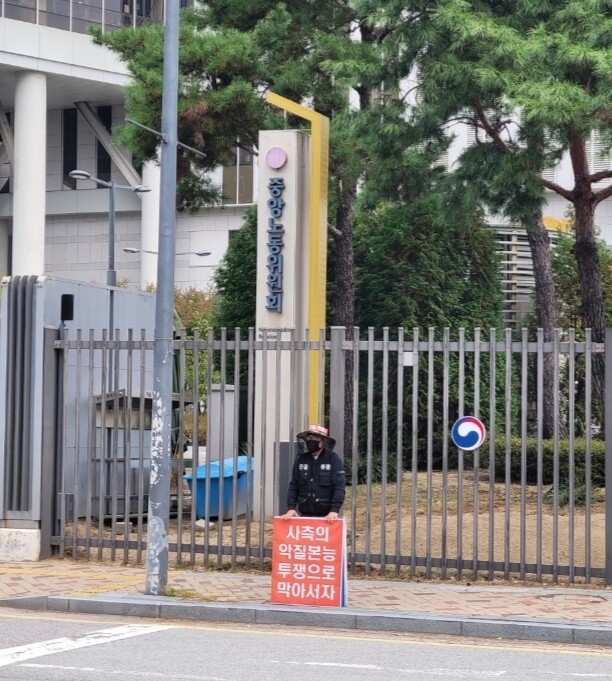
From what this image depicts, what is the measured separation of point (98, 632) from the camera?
10.6m

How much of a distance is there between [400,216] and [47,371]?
14.2 meters

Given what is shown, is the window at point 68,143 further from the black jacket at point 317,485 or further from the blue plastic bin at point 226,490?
the black jacket at point 317,485

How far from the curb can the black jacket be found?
1.09 meters

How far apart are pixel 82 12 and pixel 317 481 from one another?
43398 millimetres

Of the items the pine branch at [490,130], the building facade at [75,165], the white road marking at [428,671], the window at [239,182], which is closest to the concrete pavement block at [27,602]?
the white road marking at [428,671]

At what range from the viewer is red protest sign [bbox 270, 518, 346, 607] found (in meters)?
11.5

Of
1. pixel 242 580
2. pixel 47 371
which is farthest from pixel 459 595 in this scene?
pixel 47 371

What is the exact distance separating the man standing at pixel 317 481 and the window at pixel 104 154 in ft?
156

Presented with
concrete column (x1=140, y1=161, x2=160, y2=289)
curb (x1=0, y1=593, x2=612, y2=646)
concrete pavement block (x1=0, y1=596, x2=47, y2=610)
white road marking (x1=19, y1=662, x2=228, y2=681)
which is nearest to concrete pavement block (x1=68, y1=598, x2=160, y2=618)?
curb (x1=0, y1=593, x2=612, y2=646)

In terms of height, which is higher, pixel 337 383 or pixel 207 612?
pixel 337 383

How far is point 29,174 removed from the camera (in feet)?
166

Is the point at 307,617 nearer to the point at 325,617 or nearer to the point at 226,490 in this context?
the point at 325,617

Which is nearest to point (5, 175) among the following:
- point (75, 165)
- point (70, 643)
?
point (75, 165)

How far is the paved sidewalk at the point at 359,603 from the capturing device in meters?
10.6
